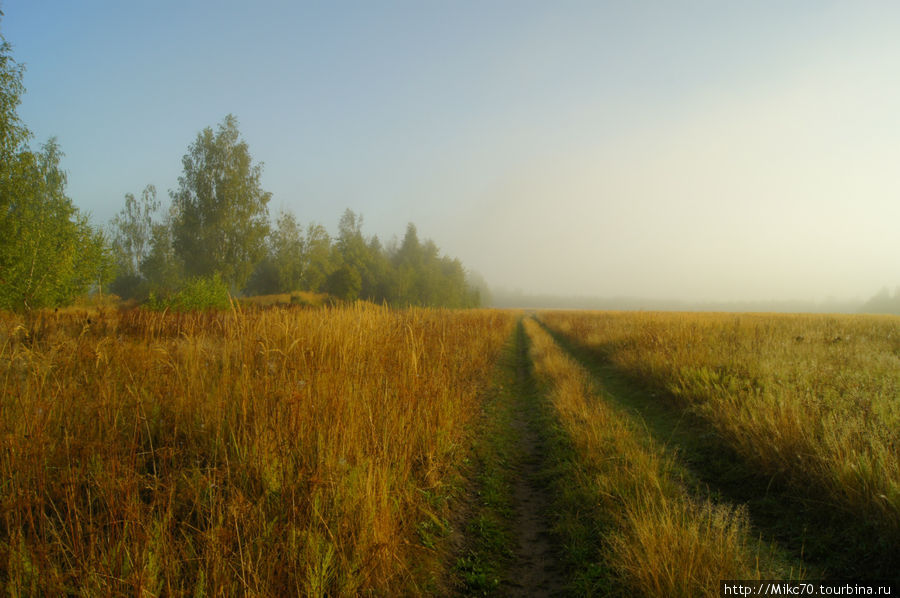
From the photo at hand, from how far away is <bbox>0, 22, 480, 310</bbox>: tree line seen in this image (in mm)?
14321

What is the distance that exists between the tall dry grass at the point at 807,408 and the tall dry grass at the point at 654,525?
0.95 meters

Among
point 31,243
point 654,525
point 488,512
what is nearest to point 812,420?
point 654,525

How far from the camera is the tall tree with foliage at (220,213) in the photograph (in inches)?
1236

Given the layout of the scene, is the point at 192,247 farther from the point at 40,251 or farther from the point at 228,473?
the point at 228,473

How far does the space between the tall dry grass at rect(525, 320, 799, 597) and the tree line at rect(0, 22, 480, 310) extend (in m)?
4.80

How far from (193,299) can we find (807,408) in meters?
19.3

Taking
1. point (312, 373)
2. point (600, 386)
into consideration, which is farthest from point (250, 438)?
point (600, 386)

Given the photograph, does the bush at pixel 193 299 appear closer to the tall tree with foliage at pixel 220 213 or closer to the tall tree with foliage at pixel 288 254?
the tall tree with foliage at pixel 220 213

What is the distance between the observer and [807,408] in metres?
4.90

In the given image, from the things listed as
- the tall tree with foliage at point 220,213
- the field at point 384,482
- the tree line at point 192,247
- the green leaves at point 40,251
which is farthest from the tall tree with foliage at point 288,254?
the field at point 384,482

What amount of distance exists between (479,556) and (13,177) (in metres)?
25.1

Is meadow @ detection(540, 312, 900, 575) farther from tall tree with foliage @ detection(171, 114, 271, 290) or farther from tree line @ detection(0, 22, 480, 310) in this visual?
tall tree with foliage @ detection(171, 114, 271, 290)

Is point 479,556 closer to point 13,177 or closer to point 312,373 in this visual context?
point 312,373

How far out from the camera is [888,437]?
370cm
